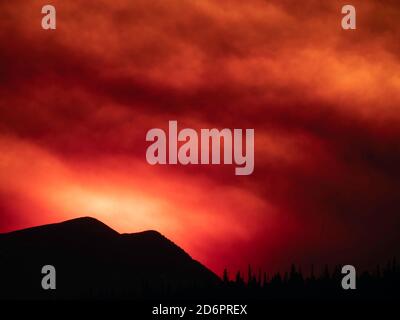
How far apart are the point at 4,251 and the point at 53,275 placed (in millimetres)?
37226

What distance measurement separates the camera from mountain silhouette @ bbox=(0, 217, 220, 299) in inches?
1235

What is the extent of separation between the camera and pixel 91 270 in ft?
254

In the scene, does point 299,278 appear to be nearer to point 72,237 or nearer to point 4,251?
point 4,251

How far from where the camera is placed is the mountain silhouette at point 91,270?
3138 centimetres

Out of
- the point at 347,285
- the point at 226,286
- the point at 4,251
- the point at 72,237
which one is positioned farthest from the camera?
the point at 72,237
